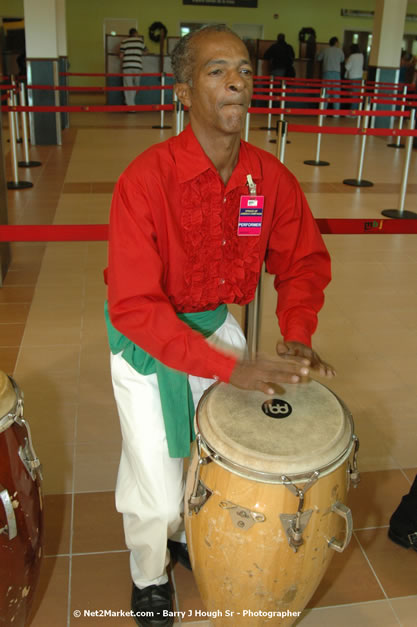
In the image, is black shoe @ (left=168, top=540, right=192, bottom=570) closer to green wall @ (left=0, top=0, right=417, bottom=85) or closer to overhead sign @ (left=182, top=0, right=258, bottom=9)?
green wall @ (left=0, top=0, right=417, bottom=85)

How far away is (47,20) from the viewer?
928cm

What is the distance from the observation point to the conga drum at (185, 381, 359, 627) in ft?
4.57

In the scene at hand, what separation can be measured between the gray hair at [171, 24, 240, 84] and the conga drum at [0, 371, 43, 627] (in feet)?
3.03

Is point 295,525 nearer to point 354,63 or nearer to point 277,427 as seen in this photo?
point 277,427

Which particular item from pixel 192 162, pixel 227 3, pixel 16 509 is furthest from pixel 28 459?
pixel 227 3

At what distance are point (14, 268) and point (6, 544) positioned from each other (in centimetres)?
369

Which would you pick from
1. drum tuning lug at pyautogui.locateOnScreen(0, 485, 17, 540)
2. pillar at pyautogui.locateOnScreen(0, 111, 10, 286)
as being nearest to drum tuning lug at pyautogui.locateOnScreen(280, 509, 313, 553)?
drum tuning lug at pyautogui.locateOnScreen(0, 485, 17, 540)

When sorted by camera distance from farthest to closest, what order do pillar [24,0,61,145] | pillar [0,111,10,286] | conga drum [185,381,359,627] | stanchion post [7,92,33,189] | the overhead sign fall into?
the overhead sign → pillar [24,0,61,145] → stanchion post [7,92,33,189] → pillar [0,111,10,286] → conga drum [185,381,359,627]

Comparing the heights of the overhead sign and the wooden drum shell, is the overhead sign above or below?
above

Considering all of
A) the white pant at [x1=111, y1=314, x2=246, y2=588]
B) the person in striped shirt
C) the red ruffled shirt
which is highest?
the person in striped shirt

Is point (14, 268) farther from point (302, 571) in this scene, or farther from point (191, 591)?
point (302, 571)

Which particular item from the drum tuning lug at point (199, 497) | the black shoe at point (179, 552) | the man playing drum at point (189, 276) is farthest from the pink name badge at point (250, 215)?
the black shoe at point (179, 552)

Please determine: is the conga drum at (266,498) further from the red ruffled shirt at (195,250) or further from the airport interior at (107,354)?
the red ruffled shirt at (195,250)

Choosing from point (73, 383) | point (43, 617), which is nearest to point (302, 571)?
point (43, 617)
